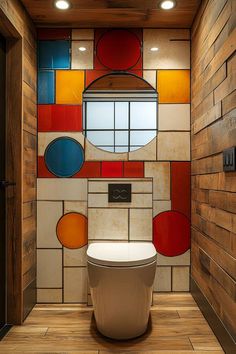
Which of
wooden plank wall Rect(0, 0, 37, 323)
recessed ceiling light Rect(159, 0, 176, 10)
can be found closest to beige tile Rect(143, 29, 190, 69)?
recessed ceiling light Rect(159, 0, 176, 10)

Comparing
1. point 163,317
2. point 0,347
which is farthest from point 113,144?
point 0,347

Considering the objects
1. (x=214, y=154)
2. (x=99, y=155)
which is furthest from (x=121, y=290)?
(x=99, y=155)

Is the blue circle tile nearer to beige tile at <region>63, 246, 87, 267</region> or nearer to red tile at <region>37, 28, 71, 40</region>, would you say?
beige tile at <region>63, 246, 87, 267</region>

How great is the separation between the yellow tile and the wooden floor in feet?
5.08

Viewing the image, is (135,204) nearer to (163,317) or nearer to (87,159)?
A: (87,159)

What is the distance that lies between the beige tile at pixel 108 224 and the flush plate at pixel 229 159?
2.98 feet

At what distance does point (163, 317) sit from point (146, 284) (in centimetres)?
49

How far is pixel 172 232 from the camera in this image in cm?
227

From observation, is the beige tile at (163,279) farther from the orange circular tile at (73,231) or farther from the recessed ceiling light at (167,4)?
the recessed ceiling light at (167,4)

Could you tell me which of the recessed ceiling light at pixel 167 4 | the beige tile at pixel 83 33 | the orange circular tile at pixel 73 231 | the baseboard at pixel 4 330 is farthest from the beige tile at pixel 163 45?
the baseboard at pixel 4 330

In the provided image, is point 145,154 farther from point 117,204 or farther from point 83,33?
point 83,33

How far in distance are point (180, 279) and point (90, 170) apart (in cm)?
109

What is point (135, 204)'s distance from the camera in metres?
2.18

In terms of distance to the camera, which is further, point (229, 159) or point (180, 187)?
point (180, 187)
